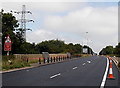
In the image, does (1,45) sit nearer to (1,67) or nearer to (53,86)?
(1,67)

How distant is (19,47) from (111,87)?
45058 mm

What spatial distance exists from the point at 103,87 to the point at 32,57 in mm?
38475

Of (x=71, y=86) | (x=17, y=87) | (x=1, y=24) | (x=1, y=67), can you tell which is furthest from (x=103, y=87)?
(x=1, y=24)

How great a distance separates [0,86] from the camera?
41.4 ft

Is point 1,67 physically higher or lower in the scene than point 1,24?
lower

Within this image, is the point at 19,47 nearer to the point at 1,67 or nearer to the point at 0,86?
the point at 1,67

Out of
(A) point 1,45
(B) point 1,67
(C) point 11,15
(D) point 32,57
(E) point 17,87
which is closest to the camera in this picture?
(E) point 17,87

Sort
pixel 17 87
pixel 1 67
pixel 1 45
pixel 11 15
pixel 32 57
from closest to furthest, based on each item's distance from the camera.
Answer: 1. pixel 17 87
2. pixel 1 67
3. pixel 1 45
4. pixel 32 57
5. pixel 11 15

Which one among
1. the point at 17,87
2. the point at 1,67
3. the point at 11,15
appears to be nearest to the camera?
the point at 17,87

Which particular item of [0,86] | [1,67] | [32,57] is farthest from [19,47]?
[0,86]

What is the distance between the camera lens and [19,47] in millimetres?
56250

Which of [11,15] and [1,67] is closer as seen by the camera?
[1,67]

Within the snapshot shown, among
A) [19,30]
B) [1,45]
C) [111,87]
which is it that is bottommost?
[111,87]

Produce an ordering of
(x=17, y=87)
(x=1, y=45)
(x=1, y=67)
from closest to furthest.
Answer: (x=17, y=87) < (x=1, y=67) < (x=1, y=45)
